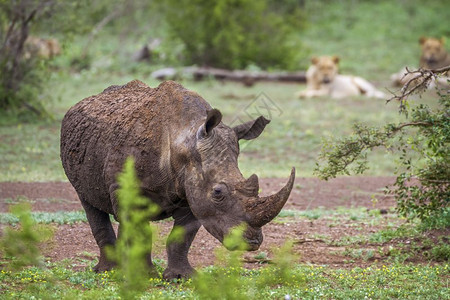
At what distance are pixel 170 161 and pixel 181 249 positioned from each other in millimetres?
881

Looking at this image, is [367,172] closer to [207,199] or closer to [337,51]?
[207,199]

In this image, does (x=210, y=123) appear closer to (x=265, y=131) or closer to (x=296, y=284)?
(x=296, y=284)

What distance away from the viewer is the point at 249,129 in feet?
Answer: 22.2

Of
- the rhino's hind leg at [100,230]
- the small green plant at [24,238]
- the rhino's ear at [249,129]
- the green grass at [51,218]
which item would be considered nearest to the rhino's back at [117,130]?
the rhino's hind leg at [100,230]

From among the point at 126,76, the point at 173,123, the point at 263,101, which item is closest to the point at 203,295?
the point at 173,123

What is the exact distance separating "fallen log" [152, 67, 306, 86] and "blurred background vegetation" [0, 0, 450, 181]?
369 mm

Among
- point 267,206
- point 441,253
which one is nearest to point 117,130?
point 267,206

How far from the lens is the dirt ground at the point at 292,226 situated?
813 centimetres

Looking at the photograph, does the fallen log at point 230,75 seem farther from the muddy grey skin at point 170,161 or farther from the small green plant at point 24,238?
the small green plant at point 24,238

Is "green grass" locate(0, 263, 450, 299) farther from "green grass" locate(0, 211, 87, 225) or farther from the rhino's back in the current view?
"green grass" locate(0, 211, 87, 225)

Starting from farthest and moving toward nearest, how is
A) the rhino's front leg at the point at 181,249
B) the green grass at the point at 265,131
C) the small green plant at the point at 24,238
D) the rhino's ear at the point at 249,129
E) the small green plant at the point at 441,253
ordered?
the green grass at the point at 265,131
the small green plant at the point at 441,253
the rhino's front leg at the point at 181,249
the rhino's ear at the point at 249,129
the small green plant at the point at 24,238

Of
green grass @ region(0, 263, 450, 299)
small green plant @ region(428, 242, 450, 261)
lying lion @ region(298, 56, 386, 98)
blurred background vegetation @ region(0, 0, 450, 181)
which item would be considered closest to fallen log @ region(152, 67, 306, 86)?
blurred background vegetation @ region(0, 0, 450, 181)

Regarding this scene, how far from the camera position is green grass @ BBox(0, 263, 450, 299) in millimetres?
6180

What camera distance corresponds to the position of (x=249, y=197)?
6.08 m
